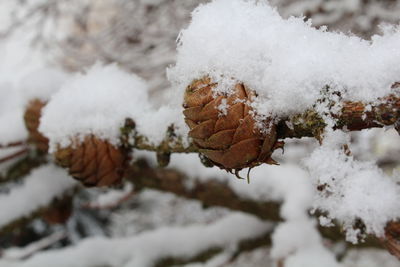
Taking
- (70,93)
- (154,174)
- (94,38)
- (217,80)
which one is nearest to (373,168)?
(217,80)

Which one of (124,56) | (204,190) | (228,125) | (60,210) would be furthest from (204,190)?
(124,56)

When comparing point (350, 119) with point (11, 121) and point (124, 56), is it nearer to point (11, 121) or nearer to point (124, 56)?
point (11, 121)

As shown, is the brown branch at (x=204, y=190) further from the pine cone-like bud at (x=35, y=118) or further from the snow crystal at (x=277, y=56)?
the snow crystal at (x=277, y=56)

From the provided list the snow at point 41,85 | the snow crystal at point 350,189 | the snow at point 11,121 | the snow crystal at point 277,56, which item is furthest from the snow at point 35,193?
the snow crystal at point 350,189

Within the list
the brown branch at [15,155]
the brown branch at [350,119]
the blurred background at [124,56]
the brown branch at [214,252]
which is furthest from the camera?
the blurred background at [124,56]

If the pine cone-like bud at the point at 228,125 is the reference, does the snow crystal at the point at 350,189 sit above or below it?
below

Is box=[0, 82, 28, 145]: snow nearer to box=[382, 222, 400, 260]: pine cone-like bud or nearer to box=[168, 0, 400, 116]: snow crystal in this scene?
box=[168, 0, 400, 116]: snow crystal
